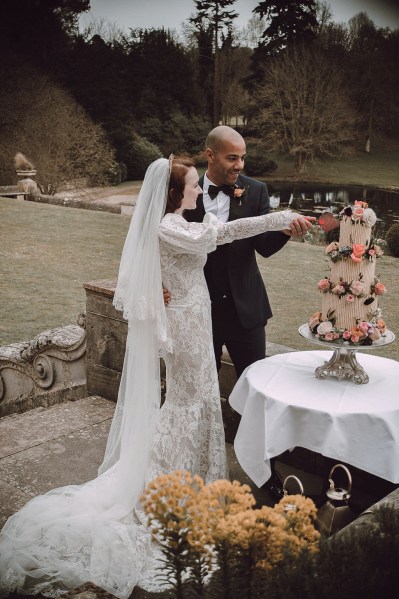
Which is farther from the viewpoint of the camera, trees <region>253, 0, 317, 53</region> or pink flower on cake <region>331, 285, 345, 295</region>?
trees <region>253, 0, 317, 53</region>

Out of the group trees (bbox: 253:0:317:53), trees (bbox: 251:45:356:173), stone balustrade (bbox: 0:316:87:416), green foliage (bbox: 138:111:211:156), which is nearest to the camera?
stone balustrade (bbox: 0:316:87:416)

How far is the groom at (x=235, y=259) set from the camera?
3.85 meters

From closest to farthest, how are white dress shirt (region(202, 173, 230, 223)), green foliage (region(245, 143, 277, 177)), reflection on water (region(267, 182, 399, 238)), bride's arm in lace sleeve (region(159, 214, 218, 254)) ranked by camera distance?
bride's arm in lace sleeve (region(159, 214, 218, 254)) → white dress shirt (region(202, 173, 230, 223)) → reflection on water (region(267, 182, 399, 238)) → green foliage (region(245, 143, 277, 177))

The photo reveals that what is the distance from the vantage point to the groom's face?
3783 millimetres

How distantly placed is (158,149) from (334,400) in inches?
1349

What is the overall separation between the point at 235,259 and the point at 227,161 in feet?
1.98

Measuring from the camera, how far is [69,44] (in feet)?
102

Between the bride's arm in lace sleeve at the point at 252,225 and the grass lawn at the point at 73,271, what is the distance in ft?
15.5

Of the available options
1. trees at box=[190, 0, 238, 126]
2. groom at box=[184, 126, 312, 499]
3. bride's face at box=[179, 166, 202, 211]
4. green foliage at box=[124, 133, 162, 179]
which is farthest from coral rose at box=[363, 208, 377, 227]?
trees at box=[190, 0, 238, 126]

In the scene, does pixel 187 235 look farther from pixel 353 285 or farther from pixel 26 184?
pixel 26 184

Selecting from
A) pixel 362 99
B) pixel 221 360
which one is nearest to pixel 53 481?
pixel 221 360

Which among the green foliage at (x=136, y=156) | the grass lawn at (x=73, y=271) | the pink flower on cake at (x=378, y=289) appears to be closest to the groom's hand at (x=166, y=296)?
the pink flower on cake at (x=378, y=289)

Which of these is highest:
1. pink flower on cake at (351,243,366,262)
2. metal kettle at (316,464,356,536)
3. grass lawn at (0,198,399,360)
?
pink flower on cake at (351,243,366,262)

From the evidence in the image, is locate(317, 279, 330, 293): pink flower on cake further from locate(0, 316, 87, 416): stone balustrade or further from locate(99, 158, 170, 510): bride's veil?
locate(0, 316, 87, 416): stone balustrade
